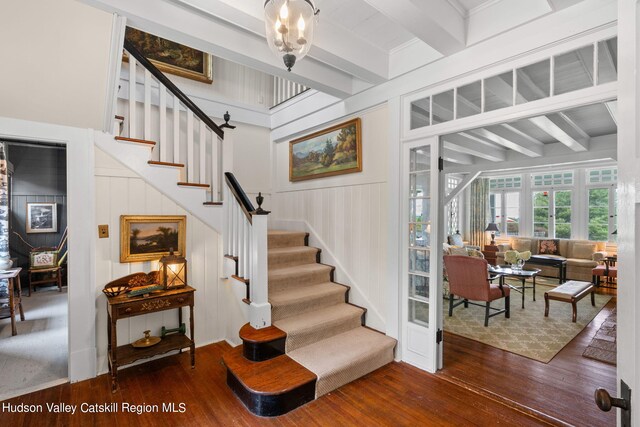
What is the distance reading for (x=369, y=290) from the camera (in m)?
3.27

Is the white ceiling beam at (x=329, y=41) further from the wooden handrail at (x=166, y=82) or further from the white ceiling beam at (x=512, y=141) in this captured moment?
the white ceiling beam at (x=512, y=141)

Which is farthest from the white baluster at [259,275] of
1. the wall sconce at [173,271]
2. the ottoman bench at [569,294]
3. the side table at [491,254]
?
the side table at [491,254]

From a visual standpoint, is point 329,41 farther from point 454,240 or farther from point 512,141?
point 454,240

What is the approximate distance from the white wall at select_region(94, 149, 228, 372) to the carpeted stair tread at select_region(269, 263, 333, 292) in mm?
435

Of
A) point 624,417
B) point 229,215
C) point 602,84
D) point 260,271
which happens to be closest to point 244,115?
point 229,215

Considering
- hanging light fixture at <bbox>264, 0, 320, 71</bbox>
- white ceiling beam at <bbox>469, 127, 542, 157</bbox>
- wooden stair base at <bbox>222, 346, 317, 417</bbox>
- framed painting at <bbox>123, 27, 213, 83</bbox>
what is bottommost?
wooden stair base at <bbox>222, 346, 317, 417</bbox>

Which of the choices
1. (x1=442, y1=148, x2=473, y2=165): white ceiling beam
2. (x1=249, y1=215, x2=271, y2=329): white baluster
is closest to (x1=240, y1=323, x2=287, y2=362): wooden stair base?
(x1=249, y1=215, x2=271, y2=329): white baluster

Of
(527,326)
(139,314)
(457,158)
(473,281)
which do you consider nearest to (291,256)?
(139,314)

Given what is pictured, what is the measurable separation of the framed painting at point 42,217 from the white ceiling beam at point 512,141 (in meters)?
7.97

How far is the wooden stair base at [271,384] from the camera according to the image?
7.06 ft

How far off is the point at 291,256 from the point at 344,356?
1386mm

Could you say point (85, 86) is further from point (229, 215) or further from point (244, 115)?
point (244, 115)

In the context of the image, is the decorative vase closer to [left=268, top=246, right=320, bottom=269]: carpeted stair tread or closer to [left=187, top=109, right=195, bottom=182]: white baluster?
[left=268, top=246, right=320, bottom=269]: carpeted stair tread

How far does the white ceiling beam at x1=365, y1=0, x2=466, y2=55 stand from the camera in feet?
6.51
